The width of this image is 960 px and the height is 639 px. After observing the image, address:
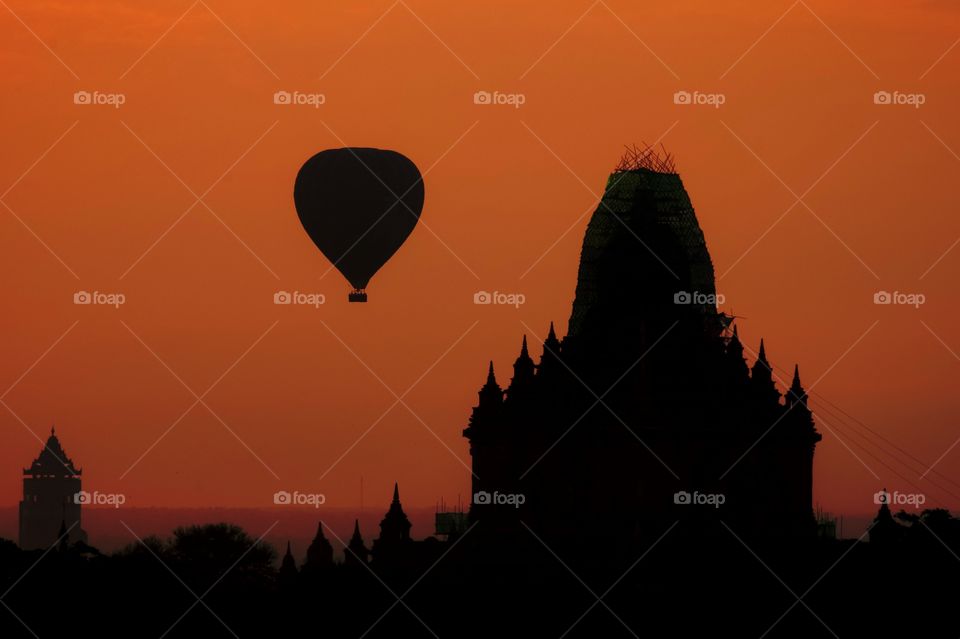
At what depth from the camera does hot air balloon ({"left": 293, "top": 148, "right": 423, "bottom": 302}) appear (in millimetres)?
109250

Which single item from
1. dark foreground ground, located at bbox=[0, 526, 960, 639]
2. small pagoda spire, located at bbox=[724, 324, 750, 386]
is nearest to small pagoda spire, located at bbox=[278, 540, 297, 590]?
dark foreground ground, located at bbox=[0, 526, 960, 639]

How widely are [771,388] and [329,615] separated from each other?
18244mm

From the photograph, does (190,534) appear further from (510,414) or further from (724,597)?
(724,597)

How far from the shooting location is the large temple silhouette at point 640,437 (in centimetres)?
10725

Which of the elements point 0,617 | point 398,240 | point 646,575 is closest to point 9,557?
point 0,617

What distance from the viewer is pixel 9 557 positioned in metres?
123
